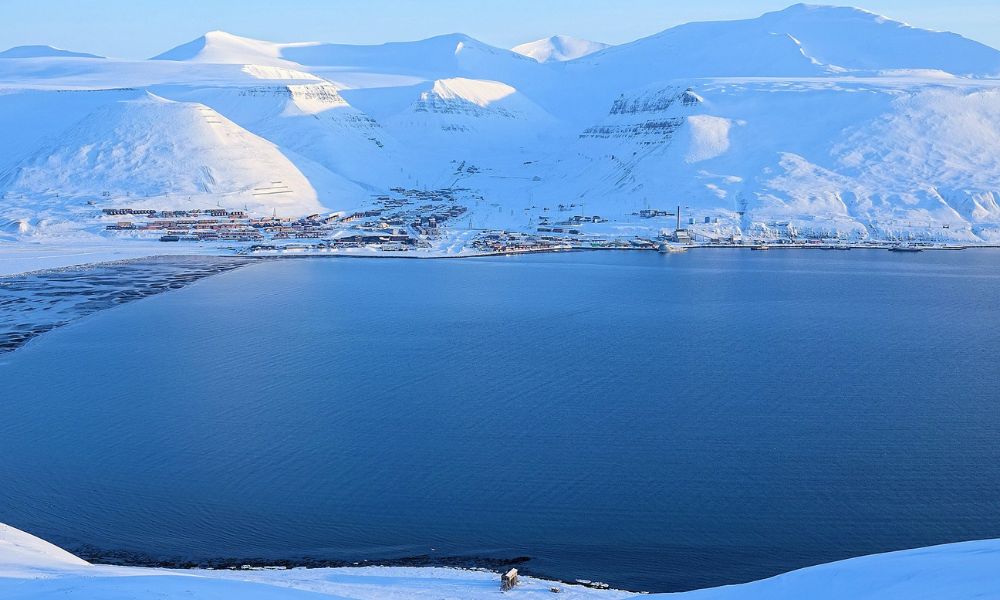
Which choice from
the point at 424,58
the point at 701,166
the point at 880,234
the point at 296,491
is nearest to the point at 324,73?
the point at 424,58

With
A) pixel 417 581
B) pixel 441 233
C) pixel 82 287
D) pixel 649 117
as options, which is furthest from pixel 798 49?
pixel 417 581

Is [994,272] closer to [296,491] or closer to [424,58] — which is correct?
[296,491]

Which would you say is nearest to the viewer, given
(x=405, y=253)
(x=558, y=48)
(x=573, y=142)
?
(x=405, y=253)

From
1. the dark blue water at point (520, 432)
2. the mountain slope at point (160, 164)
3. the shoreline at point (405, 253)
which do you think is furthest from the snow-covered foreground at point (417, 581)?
the mountain slope at point (160, 164)

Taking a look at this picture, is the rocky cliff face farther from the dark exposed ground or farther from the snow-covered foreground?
the snow-covered foreground

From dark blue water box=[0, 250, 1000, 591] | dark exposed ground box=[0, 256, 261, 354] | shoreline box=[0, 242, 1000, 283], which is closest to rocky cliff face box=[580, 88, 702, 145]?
shoreline box=[0, 242, 1000, 283]

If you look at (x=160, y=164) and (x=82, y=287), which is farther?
(x=160, y=164)

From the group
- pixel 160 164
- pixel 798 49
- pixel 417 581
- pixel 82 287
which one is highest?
A: pixel 798 49

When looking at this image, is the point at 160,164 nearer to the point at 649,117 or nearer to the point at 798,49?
the point at 649,117
